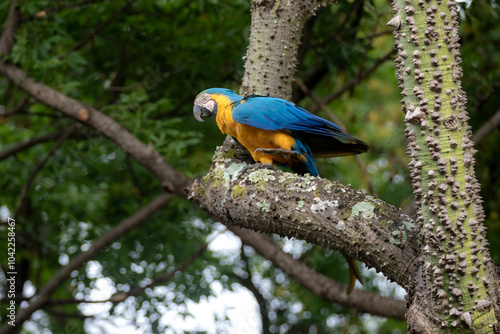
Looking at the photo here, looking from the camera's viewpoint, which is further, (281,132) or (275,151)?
(281,132)

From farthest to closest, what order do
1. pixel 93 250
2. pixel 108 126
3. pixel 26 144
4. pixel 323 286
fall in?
pixel 26 144
pixel 93 250
pixel 323 286
pixel 108 126

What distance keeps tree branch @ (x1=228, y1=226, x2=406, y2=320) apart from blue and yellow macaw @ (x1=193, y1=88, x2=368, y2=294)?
103 cm

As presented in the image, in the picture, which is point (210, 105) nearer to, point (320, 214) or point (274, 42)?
point (274, 42)

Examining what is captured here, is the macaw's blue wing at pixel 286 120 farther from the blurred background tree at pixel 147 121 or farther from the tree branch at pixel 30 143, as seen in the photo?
the tree branch at pixel 30 143

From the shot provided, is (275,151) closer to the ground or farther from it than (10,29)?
closer to the ground

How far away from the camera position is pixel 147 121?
4090 mm

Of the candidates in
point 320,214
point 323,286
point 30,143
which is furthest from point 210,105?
point 30,143

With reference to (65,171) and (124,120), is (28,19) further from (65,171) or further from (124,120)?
(65,171)

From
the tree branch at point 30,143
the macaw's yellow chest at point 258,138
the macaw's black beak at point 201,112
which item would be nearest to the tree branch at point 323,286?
the macaw's black beak at point 201,112

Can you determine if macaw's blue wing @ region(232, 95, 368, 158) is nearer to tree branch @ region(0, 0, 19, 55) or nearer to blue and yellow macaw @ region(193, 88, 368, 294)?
blue and yellow macaw @ region(193, 88, 368, 294)

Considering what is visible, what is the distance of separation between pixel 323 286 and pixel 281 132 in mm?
1612

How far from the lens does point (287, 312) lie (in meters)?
7.64

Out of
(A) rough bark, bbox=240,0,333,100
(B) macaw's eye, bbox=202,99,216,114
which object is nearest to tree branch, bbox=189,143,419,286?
(A) rough bark, bbox=240,0,333,100

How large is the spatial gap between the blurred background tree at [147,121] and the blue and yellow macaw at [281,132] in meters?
1.20
